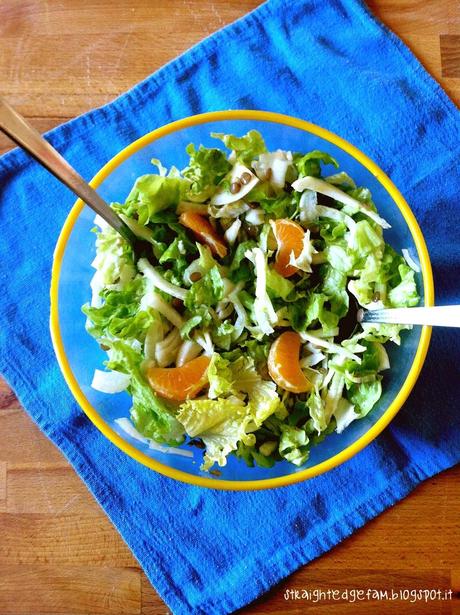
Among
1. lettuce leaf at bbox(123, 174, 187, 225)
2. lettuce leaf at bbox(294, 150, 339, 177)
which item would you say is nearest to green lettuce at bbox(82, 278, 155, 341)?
lettuce leaf at bbox(123, 174, 187, 225)

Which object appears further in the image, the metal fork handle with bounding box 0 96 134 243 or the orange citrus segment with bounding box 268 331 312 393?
the orange citrus segment with bounding box 268 331 312 393

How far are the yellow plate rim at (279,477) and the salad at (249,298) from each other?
38 mm

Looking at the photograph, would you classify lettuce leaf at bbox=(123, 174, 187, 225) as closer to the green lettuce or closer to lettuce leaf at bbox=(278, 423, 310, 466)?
the green lettuce

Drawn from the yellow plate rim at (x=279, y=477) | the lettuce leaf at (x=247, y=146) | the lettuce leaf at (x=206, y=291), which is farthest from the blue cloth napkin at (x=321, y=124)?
the lettuce leaf at (x=206, y=291)

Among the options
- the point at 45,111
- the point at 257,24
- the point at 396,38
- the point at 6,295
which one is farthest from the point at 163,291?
the point at 396,38

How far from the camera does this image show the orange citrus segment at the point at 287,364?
1.23 m

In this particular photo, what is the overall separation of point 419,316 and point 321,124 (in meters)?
0.62

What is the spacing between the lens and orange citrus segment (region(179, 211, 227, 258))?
4.13ft

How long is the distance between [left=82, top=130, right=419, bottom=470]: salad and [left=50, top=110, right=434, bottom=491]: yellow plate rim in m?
0.04

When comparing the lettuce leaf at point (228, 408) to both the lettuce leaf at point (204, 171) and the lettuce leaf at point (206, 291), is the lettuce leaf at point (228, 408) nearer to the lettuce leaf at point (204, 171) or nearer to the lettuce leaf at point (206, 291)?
the lettuce leaf at point (206, 291)

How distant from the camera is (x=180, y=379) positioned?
1222 mm

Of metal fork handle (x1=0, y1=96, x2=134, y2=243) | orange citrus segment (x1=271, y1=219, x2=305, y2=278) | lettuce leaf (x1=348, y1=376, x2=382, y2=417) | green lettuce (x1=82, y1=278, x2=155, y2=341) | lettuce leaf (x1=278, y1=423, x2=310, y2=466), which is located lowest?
lettuce leaf (x1=278, y1=423, x2=310, y2=466)

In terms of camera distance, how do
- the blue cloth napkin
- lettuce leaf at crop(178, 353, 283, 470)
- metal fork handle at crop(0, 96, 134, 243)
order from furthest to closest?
the blue cloth napkin → lettuce leaf at crop(178, 353, 283, 470) → metal fork handle at crop(0, 96, 134, 243)

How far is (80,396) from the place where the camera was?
1.28 metres
